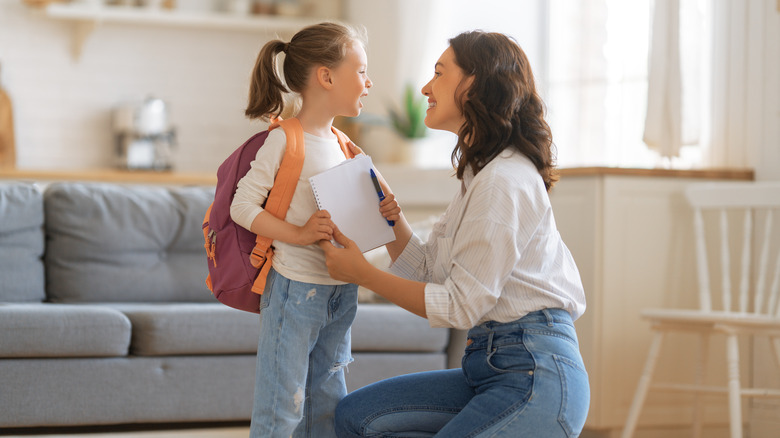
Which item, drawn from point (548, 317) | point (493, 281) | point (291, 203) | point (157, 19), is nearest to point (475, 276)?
point (493, 281)

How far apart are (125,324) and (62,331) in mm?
179

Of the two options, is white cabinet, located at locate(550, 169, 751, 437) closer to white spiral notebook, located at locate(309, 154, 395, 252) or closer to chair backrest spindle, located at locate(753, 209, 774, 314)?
chair backrest spindle, located at locate(753, 209, 774, 314)

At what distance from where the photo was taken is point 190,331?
2584 millimetres

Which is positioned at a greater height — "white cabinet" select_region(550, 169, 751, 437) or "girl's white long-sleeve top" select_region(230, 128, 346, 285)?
"girl's white long-sleeve top" select_region(230, 128, 346, 285)

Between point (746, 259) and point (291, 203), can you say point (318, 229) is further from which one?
point (746, 259)

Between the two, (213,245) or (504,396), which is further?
(213,245)

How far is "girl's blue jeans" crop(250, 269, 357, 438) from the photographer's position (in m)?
1.44

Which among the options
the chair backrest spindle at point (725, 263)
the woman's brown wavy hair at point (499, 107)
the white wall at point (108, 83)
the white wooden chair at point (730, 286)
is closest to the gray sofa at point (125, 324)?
the white wooden chair at point (730, 286)

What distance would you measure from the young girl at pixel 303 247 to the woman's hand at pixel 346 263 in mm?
37

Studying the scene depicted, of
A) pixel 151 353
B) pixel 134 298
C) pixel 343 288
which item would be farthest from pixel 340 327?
pixel 134 298

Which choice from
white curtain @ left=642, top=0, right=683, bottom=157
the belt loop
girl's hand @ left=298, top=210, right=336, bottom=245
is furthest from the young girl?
white curtain @ left=642, top=0, right=683, bottom=157

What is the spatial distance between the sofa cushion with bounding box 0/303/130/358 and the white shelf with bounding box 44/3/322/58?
2413 mm

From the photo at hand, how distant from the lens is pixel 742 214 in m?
2.83

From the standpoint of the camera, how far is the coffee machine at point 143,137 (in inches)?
178
